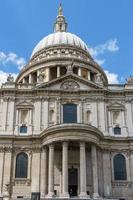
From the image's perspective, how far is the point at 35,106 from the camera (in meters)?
48.1

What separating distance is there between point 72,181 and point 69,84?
46.2 ft

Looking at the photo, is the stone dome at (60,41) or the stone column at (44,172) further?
the stone dome at (60,41)

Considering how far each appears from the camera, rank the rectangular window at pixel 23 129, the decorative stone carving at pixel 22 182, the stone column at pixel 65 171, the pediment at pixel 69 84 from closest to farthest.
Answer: the stone column at pixel 65 171 < the decorative stone carving at pixel 22 182 < the rectangular window at pixel 23 129 < the pediment at pixel 69 84

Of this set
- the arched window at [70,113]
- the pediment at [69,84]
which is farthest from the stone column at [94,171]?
the pediment at [69,84]

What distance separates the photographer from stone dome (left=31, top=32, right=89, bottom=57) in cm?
6998

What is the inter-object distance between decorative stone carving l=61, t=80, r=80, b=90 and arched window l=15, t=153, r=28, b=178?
11.3 m

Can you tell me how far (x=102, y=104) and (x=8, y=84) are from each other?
13612mm

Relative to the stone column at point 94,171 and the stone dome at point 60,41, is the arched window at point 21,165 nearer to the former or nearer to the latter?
the stone column at point 94,171

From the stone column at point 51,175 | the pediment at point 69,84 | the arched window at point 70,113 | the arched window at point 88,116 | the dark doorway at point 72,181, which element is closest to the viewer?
the stone column at point 51,175

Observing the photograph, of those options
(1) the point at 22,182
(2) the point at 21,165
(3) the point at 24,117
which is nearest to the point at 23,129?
(3) the point at 24,117

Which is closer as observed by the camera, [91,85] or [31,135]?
[31,135]

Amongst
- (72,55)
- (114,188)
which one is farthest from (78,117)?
(72,55)

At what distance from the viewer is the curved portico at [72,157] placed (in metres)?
40.0

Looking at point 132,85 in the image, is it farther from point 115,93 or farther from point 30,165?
point 30,165
